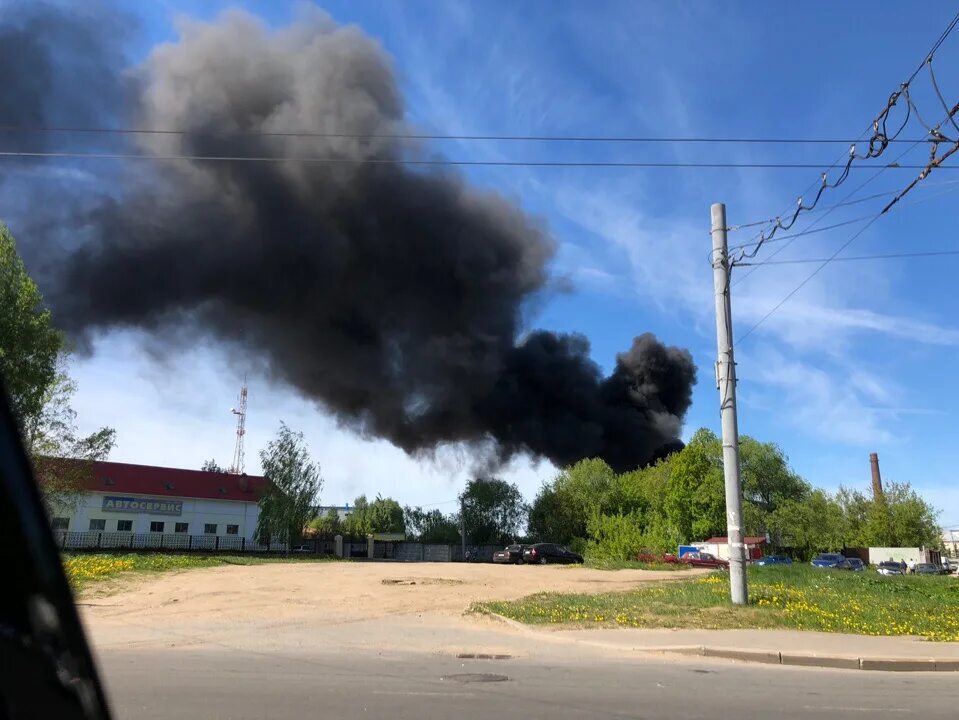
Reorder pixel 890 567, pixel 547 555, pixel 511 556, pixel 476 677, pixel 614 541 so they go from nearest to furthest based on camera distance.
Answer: pixel 476 677
pixel 511 556
pixel 547 555
pixel 614 541
pixel 890 567

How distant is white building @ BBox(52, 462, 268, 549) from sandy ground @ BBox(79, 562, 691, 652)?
26540 millimetres

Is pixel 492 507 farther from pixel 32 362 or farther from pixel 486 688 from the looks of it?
pixel 486 688

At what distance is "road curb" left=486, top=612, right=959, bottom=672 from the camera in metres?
9.81

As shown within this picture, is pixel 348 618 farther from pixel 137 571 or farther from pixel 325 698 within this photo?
pixel 137 571

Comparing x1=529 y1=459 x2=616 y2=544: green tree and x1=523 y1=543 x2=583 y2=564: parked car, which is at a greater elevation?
x1=529 y1=459 x2=616 y2=544: green tree

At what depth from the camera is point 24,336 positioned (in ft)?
105

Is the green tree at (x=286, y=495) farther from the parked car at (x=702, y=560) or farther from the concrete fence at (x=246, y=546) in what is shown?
the parked car at (x=702, y=560)

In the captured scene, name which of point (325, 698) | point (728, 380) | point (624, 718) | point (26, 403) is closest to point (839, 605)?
point (728, 380)

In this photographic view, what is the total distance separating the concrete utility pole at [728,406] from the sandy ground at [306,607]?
522 cm

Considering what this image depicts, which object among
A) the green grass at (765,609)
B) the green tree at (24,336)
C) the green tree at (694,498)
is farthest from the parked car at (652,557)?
the green tree at (24,336)

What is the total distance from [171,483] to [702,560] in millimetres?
37728

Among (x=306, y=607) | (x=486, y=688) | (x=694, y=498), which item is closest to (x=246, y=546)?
(x=694, y=498)

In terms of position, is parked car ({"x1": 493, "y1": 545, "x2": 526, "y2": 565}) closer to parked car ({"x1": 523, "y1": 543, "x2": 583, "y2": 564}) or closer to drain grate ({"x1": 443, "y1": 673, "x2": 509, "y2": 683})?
parked car ({"x1": 523, "y1": 543, "x2": 583, "y2": 564})

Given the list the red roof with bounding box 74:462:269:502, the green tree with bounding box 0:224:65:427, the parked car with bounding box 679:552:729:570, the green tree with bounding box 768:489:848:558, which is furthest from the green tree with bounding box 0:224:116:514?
A: the green tree with bounding box 768:489:848:558
